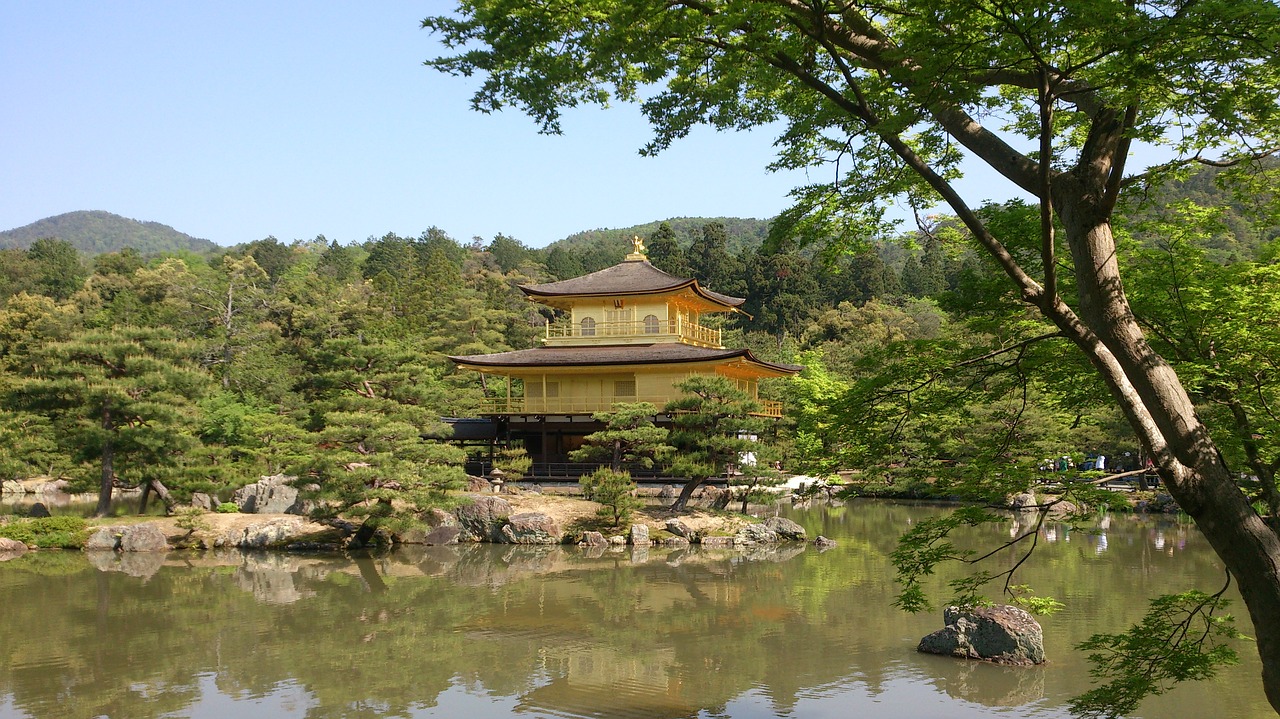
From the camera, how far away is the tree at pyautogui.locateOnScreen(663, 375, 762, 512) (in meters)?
18.3

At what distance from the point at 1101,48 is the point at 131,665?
9.75 meters

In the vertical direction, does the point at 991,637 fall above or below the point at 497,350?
below

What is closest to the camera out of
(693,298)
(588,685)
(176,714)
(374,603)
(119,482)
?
(176,714)

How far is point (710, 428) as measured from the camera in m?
18.9

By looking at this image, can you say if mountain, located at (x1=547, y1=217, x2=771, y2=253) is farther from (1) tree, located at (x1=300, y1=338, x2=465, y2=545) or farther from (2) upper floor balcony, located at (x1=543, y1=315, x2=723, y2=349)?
(1) tree, located at (x1=300, y1=338, x2=465, y2=545)

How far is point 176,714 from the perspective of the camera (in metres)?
7.56

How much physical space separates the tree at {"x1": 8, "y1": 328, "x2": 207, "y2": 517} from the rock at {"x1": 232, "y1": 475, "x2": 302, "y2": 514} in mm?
1762

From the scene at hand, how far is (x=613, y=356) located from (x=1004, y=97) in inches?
741

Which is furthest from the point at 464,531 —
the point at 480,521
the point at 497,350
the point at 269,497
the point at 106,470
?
the point at 497,350

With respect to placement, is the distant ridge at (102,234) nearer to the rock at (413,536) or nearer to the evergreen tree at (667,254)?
the evergreen tree at (667,254)

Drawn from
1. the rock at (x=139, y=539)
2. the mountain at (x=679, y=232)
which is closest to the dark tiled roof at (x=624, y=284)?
the rock at (x=139, y=539)

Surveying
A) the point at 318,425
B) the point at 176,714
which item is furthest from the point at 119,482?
the point at 176,714

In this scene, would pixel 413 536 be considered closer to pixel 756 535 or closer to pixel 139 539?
pixel 139 539

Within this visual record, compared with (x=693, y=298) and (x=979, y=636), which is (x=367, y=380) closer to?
(x=693, y=298)
